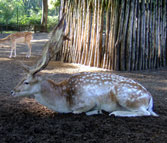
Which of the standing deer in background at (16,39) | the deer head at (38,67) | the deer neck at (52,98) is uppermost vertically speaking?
the standing deer in background at (16,39)

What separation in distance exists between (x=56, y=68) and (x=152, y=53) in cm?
381

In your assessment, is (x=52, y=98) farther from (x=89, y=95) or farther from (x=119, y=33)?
(x=119, y=33)

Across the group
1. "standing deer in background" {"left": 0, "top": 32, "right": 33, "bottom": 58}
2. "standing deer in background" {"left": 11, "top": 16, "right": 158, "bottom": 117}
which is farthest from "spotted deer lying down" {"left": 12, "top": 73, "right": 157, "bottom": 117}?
"standing deer in background" {"left": 0, "top": 32, "right": 33, "bottom": 58}

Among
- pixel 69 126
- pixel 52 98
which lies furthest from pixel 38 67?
pixel 69 126

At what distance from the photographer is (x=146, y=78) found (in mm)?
8039

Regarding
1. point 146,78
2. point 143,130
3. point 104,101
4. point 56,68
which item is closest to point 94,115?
point 104,101

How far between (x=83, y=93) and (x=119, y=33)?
16.0ft

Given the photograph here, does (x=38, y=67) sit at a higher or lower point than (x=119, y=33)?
lower

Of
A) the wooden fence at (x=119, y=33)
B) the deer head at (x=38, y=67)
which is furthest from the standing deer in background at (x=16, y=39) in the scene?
the deer head at (x=38, y=67)

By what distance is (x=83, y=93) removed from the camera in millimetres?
4422

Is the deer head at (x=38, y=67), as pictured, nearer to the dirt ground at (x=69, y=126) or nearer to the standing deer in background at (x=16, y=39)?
the dirt ground at (x=69, y=126)

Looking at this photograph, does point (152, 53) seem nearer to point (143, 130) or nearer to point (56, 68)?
point (56, 68)

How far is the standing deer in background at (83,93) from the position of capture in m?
4.34

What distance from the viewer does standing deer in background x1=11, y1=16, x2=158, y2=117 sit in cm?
434
